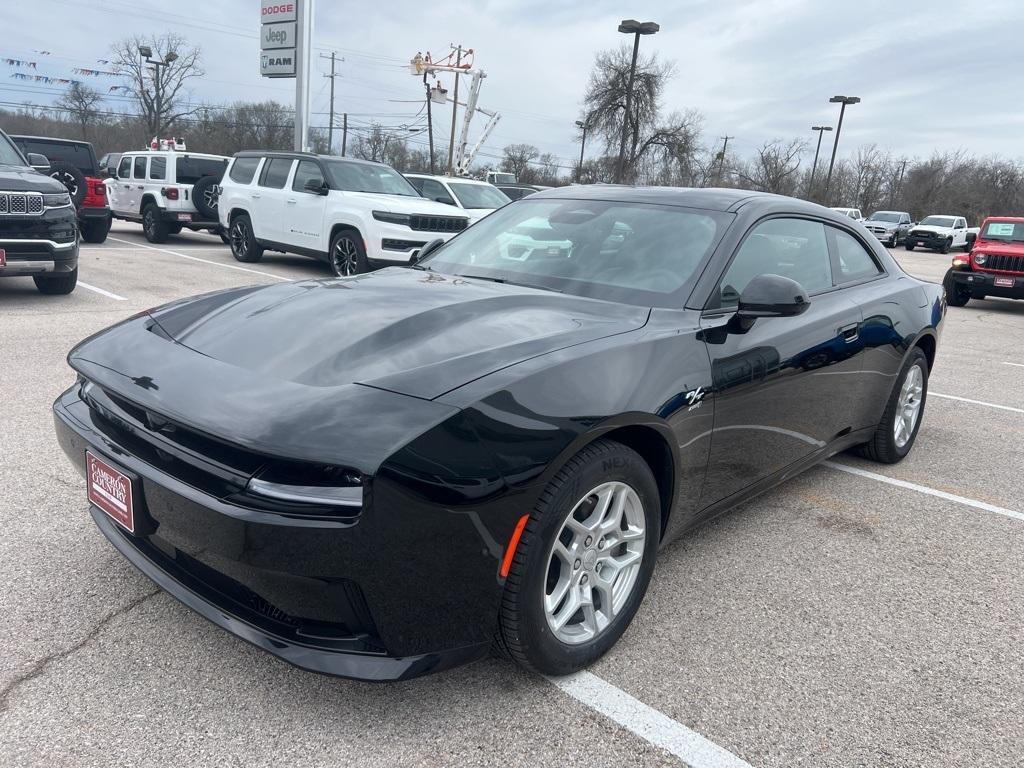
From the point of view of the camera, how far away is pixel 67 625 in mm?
2455

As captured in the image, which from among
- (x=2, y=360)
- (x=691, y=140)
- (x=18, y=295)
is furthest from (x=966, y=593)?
(x=691, y=140)

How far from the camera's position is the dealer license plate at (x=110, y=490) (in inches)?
85.3

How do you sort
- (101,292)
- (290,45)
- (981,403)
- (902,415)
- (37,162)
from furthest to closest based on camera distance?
1. (290,45)
2. (101,292)
3. (37,162)
4. (981,403)
5. (902,415)

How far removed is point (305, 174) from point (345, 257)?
162 cm

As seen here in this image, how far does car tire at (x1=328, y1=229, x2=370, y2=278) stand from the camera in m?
10.9

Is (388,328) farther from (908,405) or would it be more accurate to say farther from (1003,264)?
(1003,264)

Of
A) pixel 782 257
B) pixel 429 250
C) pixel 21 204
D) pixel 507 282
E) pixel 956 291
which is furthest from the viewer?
pixel 956 291

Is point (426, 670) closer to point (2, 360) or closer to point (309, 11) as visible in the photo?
point (2, 360)

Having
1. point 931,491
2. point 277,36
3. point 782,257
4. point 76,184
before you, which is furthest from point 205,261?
point 931,491

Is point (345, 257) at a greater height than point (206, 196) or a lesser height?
lesser

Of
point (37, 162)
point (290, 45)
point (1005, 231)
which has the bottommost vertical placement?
point (37, 162)

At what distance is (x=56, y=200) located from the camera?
7578 mm

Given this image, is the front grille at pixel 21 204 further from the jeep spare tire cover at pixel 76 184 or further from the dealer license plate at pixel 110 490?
the dealer license plate at pixel 110 490

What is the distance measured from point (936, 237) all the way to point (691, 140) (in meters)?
12.2
